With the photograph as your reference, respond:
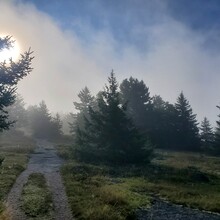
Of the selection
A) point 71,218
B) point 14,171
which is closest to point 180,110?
point 14,171

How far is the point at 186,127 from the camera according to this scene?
260 ft

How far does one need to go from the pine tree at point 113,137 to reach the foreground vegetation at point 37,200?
17723 mm

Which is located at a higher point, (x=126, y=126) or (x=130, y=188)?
(x=126, y=126)

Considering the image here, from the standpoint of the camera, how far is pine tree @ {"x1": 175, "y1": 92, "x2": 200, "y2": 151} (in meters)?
78.1

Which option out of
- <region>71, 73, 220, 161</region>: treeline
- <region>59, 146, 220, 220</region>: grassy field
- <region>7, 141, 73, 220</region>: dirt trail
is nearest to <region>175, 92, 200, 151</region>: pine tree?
<region>71, 73, 220, 161</region>: treeline

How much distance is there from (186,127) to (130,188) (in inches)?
2102

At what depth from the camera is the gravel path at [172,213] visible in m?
20.1

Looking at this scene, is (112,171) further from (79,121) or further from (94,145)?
(79,121)

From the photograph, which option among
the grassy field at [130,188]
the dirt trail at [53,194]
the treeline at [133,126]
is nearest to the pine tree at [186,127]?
the treeline at [133,126]

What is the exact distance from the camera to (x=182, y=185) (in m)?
32.6

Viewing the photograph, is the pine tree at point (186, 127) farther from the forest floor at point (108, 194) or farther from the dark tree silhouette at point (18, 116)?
the dark tree silhouette at point (18, 116)

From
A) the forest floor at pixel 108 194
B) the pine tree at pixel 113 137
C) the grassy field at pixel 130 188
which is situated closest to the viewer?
the forest floor at pixel 108 194

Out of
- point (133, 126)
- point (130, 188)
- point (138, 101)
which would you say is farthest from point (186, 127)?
point (130, 188)

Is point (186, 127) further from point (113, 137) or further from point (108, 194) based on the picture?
point (108, 194)
